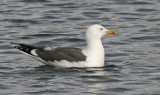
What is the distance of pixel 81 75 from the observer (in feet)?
41.5

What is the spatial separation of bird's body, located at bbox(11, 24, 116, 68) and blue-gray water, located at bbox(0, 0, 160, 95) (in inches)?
7.9

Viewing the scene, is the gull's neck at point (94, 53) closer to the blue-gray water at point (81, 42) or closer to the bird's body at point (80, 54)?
the bird's body at point (80, 54)

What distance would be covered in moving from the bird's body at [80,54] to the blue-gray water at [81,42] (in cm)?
20

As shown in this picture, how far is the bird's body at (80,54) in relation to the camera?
13.2 metres

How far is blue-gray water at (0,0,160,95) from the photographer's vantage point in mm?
11688

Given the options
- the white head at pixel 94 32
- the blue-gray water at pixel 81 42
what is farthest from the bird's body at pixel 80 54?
the blue-gray water at pixel 81 42

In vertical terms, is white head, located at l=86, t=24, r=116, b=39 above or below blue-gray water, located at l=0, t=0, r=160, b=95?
above

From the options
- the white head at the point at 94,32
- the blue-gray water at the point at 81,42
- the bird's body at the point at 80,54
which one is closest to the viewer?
the blue-gray water at the point at 81,42

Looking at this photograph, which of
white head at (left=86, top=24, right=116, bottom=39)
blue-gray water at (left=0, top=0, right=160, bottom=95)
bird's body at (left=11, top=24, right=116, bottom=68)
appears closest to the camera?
blue-gray water at (left=0, top=0, right=160, bottom=95)

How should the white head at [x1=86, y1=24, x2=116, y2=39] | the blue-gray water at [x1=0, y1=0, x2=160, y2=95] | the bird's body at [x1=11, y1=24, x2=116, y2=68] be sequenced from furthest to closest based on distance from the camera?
1. the white head at [x1=86, y1=24, x2=116, y2=39]
2. the bird's body at [x1=11, y1=24, x2=116, y2=68]
3. the blue-gray water at [x1=0, y1=0, x2=160, y2=95]

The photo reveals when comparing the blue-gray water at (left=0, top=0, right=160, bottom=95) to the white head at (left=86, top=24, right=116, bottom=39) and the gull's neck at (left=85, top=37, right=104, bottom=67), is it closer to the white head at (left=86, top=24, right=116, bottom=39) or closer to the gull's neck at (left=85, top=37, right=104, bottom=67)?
the gull's neck at (left=85, top=37, right=104, bottom=67)

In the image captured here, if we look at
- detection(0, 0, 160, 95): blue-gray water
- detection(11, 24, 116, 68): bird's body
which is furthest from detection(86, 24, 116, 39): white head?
detection(0, 0, 160, 95): blue-gray water

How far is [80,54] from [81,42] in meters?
3.44

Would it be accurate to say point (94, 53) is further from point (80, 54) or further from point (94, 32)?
point (94, 32)
